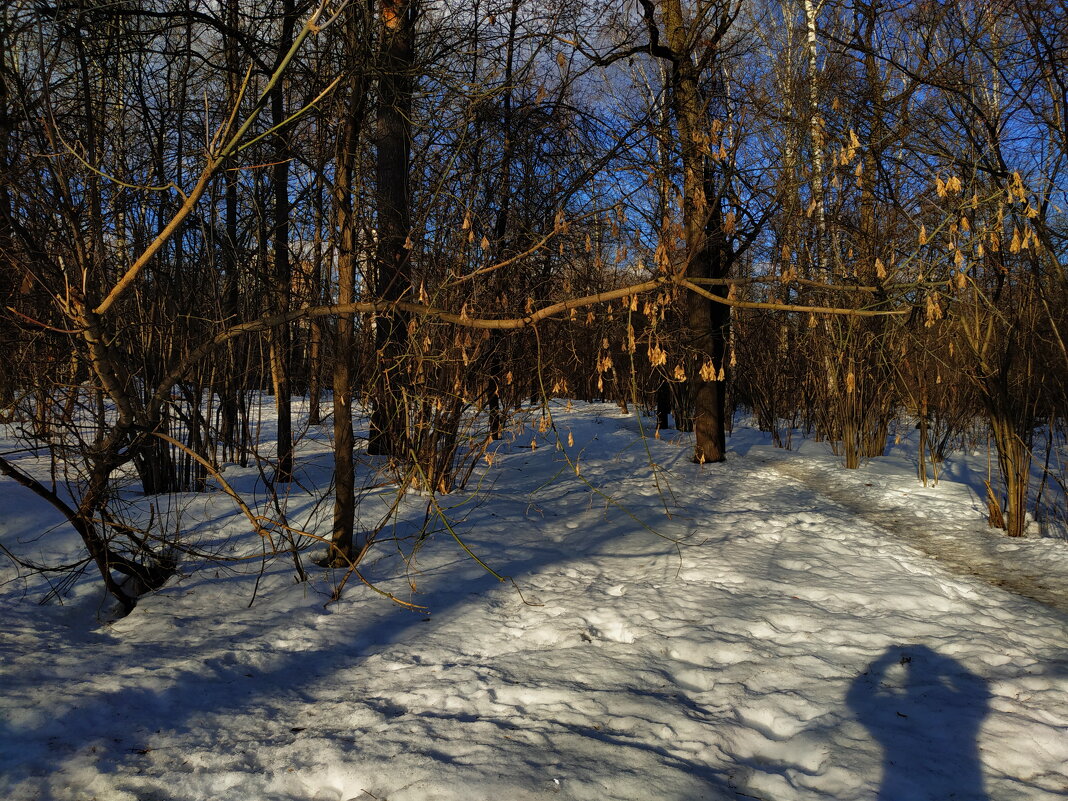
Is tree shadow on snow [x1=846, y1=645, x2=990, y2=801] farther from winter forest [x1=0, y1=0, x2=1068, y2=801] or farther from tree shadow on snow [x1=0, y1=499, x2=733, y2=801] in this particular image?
tree shadow on snow [x1=0, y1=499, x2=733, y2=801]

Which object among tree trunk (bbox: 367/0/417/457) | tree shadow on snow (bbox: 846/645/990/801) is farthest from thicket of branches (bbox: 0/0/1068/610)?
tree shadow on snow (bbox: 846/645/990/801)

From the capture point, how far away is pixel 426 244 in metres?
5.04

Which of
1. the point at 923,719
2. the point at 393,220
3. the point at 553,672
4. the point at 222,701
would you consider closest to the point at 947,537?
the point at 923,719

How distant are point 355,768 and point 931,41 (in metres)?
7.02

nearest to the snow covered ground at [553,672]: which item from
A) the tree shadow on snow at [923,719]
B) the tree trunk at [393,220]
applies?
the tree shadow on snow at [923,719]

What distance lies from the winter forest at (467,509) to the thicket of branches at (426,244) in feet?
0.19

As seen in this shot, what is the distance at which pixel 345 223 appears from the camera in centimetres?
377

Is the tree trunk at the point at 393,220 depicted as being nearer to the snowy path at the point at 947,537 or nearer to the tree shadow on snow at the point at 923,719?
the tree shadow on snow at the point at 923,719

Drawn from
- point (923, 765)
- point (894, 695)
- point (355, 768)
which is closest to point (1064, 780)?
point (923, 765)

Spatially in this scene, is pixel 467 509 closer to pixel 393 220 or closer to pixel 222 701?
pixel 393 220

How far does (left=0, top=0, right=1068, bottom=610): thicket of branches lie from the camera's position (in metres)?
3.29

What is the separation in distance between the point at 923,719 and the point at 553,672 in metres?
1.40

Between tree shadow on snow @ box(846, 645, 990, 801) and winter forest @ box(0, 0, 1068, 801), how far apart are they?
2cm

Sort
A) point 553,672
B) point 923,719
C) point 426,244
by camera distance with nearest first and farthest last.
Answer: point 923,719
point 553,672
point 426,244
